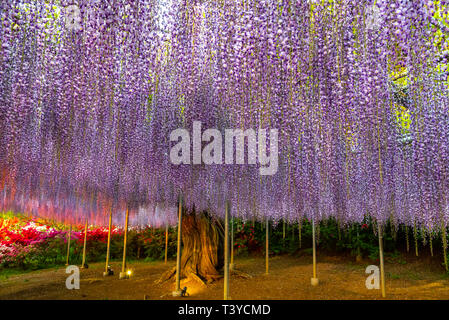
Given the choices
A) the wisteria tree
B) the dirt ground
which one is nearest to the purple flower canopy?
the wisteria tree

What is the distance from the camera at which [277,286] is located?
5.97 meters

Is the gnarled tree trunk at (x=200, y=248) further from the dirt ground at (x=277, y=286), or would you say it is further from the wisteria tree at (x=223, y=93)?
the dirt ground at (x=277, y=286)

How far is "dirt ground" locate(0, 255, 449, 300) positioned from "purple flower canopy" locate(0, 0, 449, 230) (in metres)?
1.46

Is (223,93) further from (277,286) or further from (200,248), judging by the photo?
(277,286)

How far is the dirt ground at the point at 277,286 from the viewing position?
5.15 m

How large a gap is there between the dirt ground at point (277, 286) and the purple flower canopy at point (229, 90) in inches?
57.4

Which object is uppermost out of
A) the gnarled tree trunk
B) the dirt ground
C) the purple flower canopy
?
the purple flower canopy

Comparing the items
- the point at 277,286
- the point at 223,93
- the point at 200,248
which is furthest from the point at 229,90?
the point at 277,286

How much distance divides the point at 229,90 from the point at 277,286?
4.10 metres

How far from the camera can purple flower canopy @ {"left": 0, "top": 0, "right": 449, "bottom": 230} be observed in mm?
3561

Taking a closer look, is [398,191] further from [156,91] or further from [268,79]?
[156,91]

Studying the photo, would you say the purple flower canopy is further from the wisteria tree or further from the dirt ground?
the dirt ground

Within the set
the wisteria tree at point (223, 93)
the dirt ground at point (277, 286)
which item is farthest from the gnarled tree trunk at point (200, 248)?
the dirt ground at point (277, 286)
